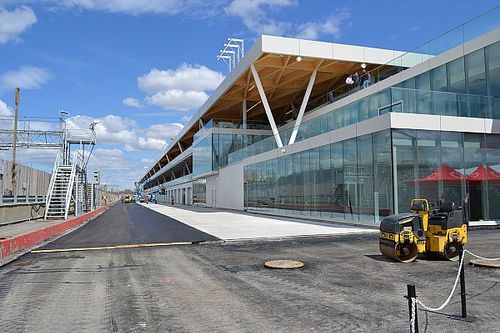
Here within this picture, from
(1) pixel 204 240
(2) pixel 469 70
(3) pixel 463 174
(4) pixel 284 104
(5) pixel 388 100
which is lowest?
(1) pixel 204 240

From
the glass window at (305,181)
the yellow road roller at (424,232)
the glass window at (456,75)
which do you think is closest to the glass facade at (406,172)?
the glass window at (305,181)

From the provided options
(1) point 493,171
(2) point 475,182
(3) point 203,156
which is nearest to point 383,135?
(2) point 475,182

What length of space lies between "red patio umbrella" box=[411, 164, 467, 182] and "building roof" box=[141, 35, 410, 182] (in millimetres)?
10374

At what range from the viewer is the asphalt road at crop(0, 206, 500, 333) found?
5512mm

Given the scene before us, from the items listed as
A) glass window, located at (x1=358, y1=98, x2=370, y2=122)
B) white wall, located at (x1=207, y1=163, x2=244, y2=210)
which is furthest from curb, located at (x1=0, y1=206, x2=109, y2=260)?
white wall, located at (x1=207, y1=163, x2=244, y2=210)

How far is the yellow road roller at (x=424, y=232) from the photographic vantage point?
9.91 metres

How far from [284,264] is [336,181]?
1347cm

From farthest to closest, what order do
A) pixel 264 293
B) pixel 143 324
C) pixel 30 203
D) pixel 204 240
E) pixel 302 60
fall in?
pixel 302 60
pixel 30 203
pixel 204 240
pixel 264 293
pixel 143 324

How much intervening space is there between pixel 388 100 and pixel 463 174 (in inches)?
194

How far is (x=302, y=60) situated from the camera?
112 feet

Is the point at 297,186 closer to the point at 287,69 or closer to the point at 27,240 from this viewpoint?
the point at 287,69

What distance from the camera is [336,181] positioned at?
74.2 feet

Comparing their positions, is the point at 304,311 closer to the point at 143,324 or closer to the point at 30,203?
the point at 143,324

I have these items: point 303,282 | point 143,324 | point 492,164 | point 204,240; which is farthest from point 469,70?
point 143,324
